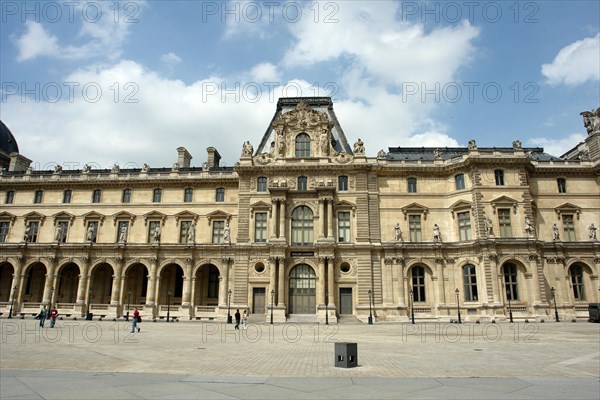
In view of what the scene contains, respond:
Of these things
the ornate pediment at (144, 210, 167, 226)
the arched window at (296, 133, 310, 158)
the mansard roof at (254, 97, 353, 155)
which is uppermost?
the mansard roof at (254, 97, 353, 155)

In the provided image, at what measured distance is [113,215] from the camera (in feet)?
167

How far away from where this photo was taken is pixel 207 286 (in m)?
49.4

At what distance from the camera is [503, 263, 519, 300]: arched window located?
4144 cm

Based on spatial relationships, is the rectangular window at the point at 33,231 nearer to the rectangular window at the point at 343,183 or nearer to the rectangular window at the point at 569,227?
the rectangular window at the point at 343,183

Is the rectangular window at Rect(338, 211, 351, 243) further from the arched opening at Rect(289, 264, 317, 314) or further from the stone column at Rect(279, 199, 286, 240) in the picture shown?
the stone column at Rect(279, 199, 286, 240)

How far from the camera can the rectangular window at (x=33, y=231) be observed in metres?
51.6

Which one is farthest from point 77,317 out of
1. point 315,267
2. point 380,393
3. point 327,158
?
point 380,393

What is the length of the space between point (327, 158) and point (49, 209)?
35.5m

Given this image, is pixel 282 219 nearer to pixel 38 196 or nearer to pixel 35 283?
pixel 35 283

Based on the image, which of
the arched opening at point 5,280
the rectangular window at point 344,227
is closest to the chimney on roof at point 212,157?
the rectangular window at point 344,227

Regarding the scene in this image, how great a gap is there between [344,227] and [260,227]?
30.7 feet

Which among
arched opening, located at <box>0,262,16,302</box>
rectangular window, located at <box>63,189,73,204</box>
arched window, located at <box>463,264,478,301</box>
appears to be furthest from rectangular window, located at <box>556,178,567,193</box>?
arched opening, located at <box>0,262,16,302</box>

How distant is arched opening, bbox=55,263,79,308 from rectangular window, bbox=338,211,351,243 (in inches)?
1301

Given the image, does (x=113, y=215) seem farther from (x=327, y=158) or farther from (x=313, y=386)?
(x=313, y=386)
